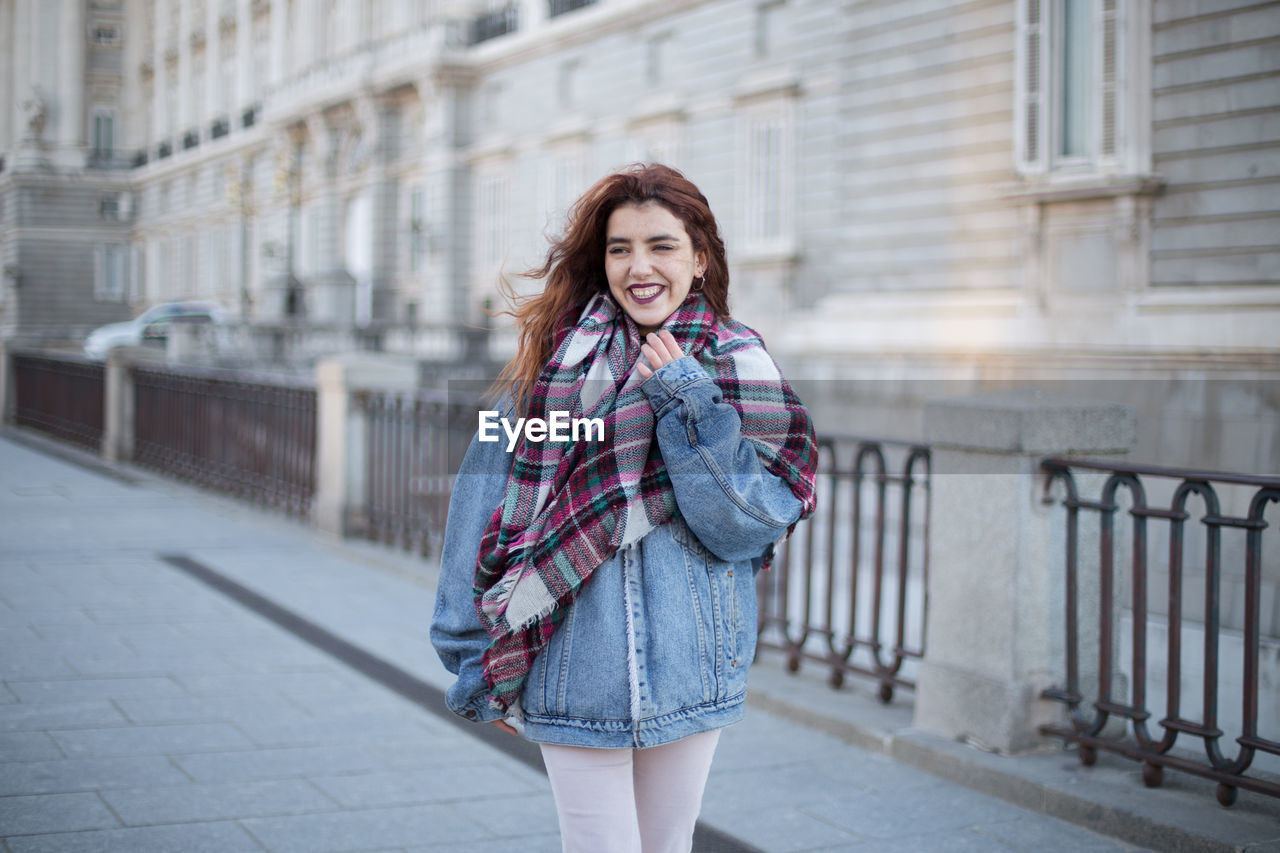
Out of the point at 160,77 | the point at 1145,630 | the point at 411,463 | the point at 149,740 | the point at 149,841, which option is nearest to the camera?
the point at 149,841

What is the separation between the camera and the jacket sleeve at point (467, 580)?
2.56m

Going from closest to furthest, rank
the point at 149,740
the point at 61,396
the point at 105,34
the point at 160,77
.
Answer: the point at 149,740
the point at 61,396
the point at 160,77
the point at 105,34

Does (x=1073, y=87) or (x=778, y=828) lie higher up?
(x=1073, y=87)

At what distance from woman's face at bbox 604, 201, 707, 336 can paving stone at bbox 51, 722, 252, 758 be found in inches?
130

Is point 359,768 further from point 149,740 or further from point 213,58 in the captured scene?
point 213,58

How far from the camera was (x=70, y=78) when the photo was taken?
62562mm

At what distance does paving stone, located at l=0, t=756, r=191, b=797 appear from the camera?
14.7 ft

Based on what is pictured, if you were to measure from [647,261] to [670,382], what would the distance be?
0.27 meters

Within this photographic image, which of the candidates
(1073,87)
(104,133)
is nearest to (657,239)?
(1073,87)

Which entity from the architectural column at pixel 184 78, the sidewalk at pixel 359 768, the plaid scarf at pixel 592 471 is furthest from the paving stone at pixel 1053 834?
the architectural column at pixel 184 78

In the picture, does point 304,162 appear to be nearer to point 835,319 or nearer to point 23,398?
point 23,398

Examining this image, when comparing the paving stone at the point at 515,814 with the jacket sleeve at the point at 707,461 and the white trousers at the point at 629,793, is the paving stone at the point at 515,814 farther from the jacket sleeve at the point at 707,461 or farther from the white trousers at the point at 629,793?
the jacket sleeve at the point at 707,461

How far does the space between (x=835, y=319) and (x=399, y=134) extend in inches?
945

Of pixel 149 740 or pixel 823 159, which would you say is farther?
pixel 823 159
